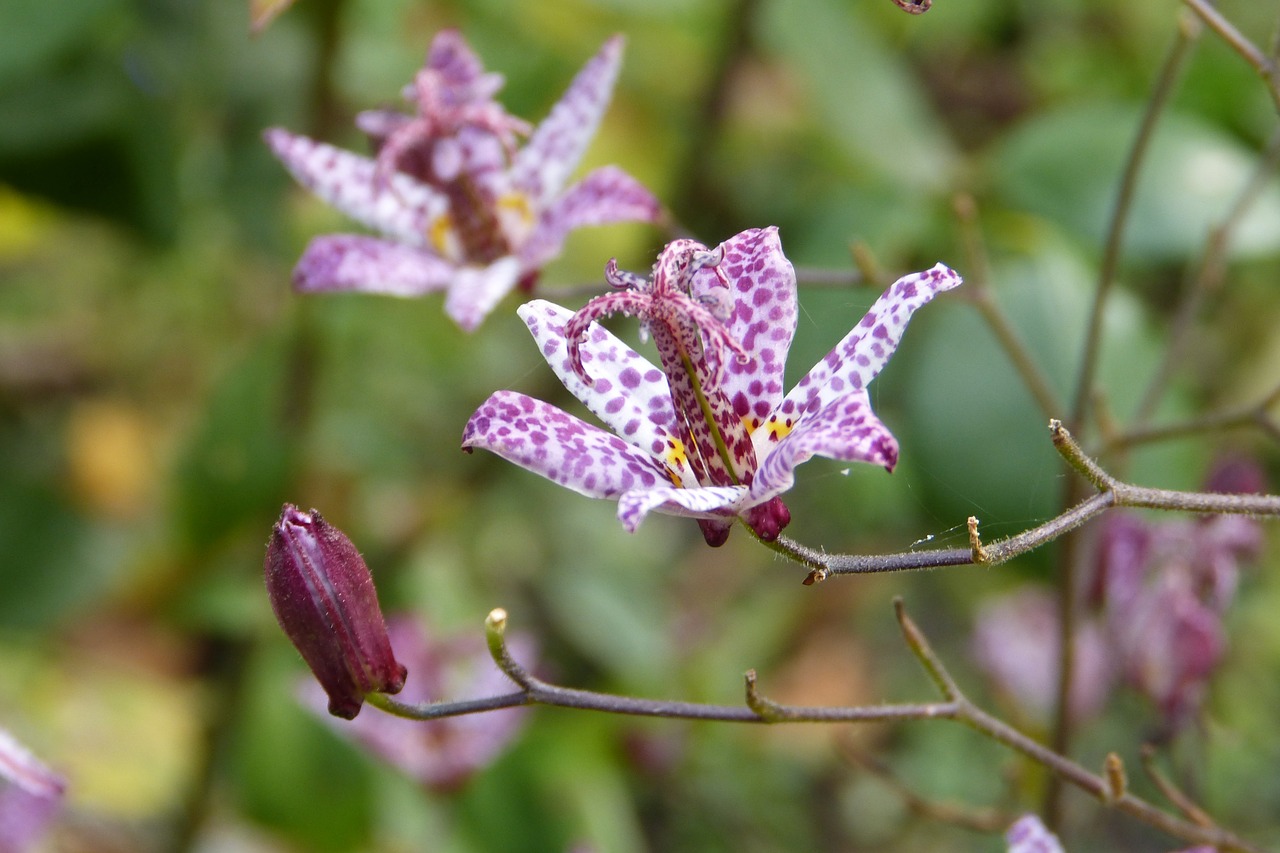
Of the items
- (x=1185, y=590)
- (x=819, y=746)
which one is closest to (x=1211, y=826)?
(x=1185, y=590)

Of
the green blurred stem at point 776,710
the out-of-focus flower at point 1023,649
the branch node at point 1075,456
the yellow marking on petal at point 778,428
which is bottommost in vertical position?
the out-of-focus flower at point 1023,649

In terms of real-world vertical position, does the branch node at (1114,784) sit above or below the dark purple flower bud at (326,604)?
below

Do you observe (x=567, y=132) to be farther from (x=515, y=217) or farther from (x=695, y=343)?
(x=695, y=343)

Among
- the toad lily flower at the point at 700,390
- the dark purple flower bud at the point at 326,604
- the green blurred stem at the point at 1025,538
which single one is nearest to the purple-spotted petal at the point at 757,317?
the toad lily flower at the point at 700,390

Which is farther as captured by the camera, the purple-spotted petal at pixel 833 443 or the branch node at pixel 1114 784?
the branch node at pixel 1114 784

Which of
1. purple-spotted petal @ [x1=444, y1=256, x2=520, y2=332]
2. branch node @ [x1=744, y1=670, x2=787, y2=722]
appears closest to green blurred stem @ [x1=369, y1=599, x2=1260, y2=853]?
branch node @ [x1=744, y1=670, x2=787, y2=722]

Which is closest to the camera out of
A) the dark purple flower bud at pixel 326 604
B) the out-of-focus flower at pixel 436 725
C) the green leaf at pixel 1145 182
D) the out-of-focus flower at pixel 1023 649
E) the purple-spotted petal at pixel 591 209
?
the dark purple flower bud at pixel 326 604

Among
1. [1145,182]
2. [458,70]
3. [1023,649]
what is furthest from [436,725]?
[1145,182]

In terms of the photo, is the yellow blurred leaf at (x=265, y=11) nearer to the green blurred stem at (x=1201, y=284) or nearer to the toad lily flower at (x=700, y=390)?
the toad lily flower at (x=700, y=390)

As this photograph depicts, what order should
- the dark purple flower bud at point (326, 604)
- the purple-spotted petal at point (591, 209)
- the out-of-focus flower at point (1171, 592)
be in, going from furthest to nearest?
1. the out-of-focus flower at point (1171, 592)
2. the purple-spotted petal at point (591, 209)
3. the dark purple flower bud at point (326, 604)
